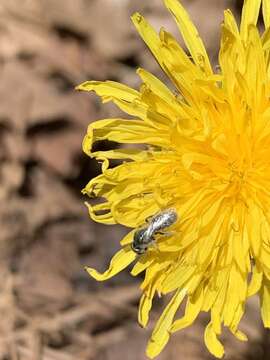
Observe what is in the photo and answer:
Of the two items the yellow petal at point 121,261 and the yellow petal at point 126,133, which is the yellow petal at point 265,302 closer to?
the yellow petal at point 121,261

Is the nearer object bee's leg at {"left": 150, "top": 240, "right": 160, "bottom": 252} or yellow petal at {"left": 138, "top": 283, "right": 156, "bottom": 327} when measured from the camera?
bee's leg at {"left": 150, "top": 240, "right": 160, "bottom": 252}

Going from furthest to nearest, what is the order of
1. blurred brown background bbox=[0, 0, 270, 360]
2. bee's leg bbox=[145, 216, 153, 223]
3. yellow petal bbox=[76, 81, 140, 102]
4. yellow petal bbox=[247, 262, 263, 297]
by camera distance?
blurred brown background bbox=[0, 0, 270, 360]
yellow petal bbox=[76, 81, 140, 102]
bee's leg bbox=[145, 216, 153, 223]
yellow petal bbox=[247, 262, 263, 297]

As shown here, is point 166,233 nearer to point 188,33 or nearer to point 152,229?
point 152,229

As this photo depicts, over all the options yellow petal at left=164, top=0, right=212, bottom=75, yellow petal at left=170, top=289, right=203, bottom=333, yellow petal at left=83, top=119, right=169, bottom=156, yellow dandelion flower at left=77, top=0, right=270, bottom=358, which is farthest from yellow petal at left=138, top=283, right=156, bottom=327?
yellow petal at left=164, top=0, right=212, bottom=75

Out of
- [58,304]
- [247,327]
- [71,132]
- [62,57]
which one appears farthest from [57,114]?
[247,327]

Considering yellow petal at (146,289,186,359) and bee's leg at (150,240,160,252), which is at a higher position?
bee's leg at (150,240,160,252)

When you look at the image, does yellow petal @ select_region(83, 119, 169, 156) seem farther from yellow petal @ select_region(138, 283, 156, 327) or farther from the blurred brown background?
the blurred brown background
